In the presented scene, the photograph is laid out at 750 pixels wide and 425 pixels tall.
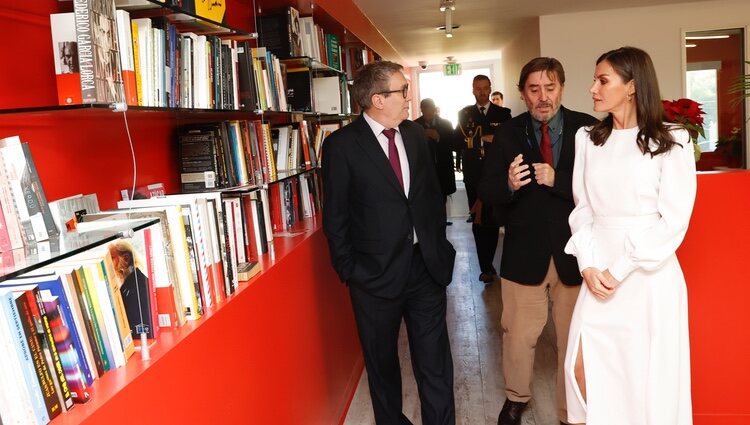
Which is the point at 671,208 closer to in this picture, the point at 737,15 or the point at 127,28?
the point at 127,28

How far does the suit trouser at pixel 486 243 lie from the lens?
6.14 meters

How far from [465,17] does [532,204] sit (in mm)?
4973

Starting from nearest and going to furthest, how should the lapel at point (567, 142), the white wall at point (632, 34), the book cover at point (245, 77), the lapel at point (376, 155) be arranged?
the book cover at point (245, 77) < the lapel at point (376, 155) < the lapel at point (567, 142) < the white wall at point (632, 34)

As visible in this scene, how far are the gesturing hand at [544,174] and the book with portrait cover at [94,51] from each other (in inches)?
70.4

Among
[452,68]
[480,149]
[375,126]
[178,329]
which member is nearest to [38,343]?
[178,329]

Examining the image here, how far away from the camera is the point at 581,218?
2.54m

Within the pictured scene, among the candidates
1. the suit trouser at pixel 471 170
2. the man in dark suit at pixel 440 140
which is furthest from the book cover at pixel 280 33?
the man in dark suit at pixel 440 140

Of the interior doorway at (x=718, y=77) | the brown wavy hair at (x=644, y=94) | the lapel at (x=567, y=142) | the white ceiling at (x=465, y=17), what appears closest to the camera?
the brown wavy hair at (x=644, y=94)

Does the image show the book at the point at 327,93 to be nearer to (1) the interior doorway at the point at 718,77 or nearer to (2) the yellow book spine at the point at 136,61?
(2) the yellow book spine at the point at 136,61

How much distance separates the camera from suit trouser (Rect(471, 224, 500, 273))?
6145 millimetres

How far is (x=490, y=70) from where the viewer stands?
14.2 m

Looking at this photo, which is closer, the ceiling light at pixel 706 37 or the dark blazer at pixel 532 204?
the dark blazer at pixel 532 204

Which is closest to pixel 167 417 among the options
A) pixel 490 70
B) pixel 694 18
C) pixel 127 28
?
pixel 127 28

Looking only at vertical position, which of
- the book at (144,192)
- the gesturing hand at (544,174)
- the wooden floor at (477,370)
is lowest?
the wooden floor at (477,370)
